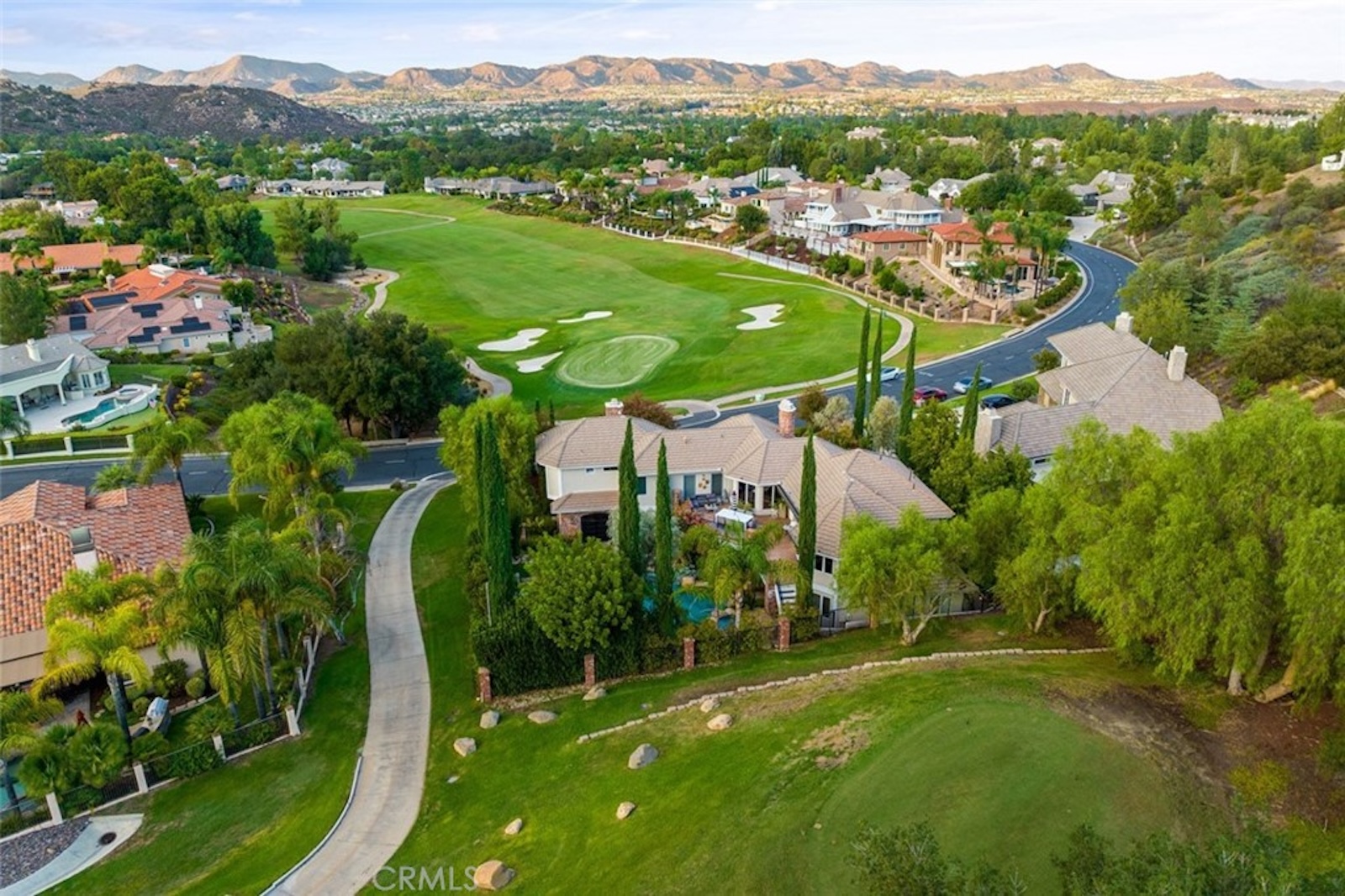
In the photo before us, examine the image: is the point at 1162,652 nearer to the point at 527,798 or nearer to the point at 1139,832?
the point at 1139,832

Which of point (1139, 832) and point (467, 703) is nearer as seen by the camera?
point (1139, 832)

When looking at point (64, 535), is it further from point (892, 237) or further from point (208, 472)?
point (892, 237)

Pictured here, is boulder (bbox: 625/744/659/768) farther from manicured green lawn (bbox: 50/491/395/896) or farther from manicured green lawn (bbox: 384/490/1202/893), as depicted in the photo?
manicured green lawn (bbox: 50/491/395/896)

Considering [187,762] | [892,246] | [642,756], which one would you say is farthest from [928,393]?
[187,762]

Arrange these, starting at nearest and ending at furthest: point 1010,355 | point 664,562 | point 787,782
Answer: point 787,782 < point 664,562 < point 1010,355

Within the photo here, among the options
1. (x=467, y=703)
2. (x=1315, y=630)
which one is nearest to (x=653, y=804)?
(x=467, y=703)

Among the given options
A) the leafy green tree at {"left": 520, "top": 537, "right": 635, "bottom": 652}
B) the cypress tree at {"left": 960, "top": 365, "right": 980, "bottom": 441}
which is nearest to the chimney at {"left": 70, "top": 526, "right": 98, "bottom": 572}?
the leafy green tree at {"left": 520, "top": 537, "right": 635, "bottom": 652}
